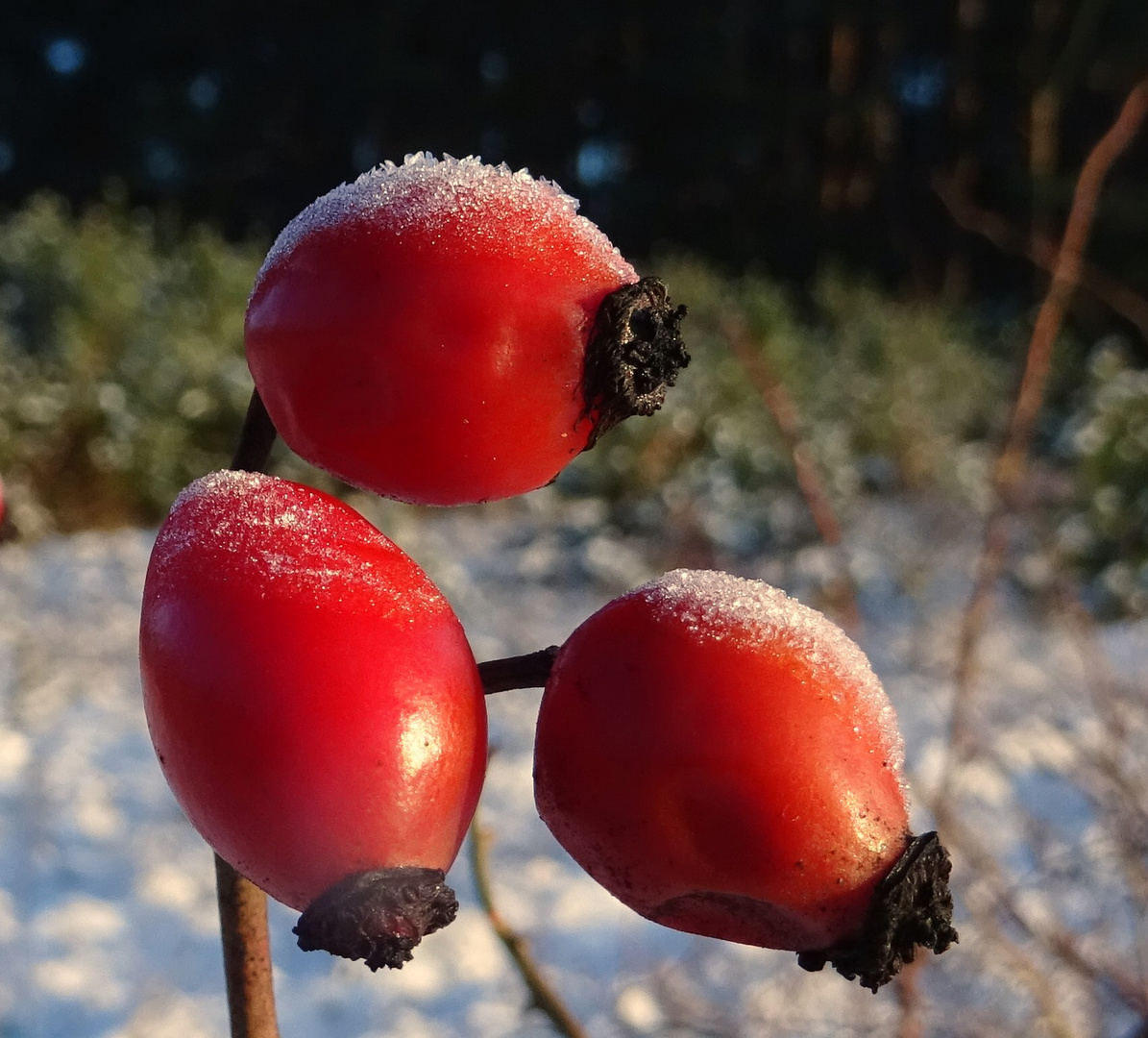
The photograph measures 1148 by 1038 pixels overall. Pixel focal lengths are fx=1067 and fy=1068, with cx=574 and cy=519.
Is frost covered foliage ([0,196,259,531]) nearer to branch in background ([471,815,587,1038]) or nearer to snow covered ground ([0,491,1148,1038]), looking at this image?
snow covered ground ([0,491,1148,1038])

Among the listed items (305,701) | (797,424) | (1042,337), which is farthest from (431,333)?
(797,424)

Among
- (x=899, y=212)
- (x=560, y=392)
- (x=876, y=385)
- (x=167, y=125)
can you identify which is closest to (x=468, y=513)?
(x=876, y=385)

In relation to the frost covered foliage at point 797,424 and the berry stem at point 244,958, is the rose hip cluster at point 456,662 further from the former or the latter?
the frost covered foliage at point 797,424

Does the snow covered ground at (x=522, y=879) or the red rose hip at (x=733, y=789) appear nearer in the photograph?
the red rose hip at (x=733, y=789)

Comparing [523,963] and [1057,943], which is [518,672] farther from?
[1057,943]

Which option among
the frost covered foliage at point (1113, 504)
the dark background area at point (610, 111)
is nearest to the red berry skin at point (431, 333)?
the frost covered foliage at point (1113, 504)

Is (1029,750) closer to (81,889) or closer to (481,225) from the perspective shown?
(81,889)

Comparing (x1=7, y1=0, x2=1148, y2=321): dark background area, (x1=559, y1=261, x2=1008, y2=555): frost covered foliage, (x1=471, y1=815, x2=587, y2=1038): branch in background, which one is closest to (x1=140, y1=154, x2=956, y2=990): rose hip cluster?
(x1=471, y1=815, x2=587, y2=1038): branch in background
